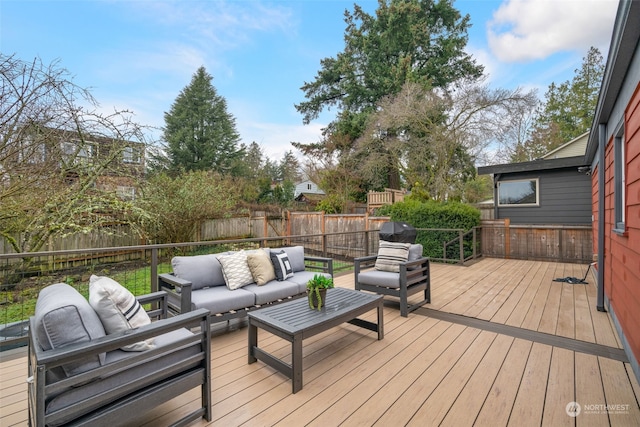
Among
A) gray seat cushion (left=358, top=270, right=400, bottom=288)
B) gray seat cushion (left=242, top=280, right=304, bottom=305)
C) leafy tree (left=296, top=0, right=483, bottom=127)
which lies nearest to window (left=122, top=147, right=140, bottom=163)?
gray seat cushion (left=242, top=280, right=304, bottom=305)

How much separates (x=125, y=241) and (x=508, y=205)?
464 inches

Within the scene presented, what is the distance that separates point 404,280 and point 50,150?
5313 millimetres

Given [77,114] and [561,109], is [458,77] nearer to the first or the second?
[561,109]

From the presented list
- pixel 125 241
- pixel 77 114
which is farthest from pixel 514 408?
pixel 125 241

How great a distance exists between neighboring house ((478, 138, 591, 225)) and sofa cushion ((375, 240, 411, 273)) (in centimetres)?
Result: 665

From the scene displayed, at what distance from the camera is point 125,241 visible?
8.16m

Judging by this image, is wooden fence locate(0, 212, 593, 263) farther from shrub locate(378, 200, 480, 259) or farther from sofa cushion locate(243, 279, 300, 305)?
sofa cushion locate(243, 279, 300, 305)

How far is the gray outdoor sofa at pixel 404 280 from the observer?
141 inches

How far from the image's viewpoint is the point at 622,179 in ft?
9.84

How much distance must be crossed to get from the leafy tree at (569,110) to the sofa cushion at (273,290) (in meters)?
17.3

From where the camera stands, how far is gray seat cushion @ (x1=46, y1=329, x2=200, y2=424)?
1.28 meters

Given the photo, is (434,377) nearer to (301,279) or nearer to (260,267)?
(301,279)

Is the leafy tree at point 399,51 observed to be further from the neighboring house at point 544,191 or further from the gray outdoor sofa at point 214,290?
the gray outdoor sofa at point 214,290

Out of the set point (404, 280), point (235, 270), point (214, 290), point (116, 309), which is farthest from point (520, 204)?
point (116, 309)
